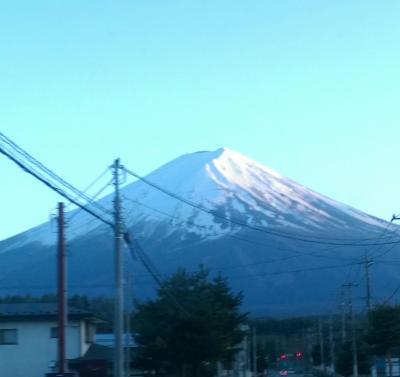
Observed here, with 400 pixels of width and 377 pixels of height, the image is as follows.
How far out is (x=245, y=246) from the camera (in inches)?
7234

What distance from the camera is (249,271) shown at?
17300 centimetres

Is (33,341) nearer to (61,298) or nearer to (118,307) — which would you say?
(118,307)

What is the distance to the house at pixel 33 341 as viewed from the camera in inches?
2047

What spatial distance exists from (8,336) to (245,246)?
13228 cm

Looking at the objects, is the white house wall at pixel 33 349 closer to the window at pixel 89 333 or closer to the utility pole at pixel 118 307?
the window at pixel 89 333

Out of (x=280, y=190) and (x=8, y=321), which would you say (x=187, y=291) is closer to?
(x=8, y=321)

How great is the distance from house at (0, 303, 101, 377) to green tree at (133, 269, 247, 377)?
2.90 m

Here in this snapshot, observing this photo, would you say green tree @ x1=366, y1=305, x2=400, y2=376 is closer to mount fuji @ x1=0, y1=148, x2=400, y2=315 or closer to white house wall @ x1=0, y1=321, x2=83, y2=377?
white house wall @ x1=0, y1=321, x2=83, y2=377

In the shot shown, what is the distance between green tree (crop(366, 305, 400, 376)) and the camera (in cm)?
6106

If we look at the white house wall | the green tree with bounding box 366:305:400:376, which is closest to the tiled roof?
the white house wall

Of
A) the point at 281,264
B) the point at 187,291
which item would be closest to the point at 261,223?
the point at 281,264

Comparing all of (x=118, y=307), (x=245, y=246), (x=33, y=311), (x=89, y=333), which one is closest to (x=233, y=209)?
(x=245, y=246)

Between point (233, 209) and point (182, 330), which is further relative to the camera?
point (233, 209)

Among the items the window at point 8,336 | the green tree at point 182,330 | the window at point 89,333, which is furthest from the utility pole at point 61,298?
the window at point 89,333
